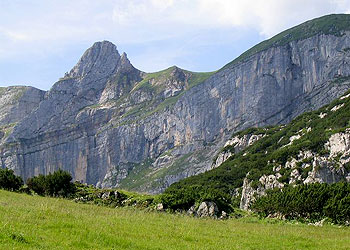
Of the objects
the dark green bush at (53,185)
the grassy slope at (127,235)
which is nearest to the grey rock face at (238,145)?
the dark green bush at (53,185)

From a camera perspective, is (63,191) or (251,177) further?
(251,177)

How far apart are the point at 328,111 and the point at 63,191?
4817 inches

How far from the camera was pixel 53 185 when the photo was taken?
1623 inches

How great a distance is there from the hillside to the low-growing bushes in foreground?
17880mm

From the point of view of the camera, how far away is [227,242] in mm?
16719

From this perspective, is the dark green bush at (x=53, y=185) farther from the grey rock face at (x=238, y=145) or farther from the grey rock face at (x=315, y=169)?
the grey rock face at (x=238, y=145)

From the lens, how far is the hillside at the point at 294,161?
85.0m

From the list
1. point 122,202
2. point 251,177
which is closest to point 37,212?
point 122,202

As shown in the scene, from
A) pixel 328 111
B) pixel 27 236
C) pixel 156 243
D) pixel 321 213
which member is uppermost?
pixel 328 111

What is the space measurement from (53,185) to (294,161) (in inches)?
2909

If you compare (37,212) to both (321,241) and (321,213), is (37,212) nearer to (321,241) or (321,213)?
(321,241)

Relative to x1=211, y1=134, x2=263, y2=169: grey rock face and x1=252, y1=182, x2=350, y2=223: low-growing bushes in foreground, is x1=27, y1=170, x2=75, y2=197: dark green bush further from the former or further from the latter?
x1=211, y1=134, x2=263, y2=169: grey rock face

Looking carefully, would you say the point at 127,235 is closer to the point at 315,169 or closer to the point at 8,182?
the point at 8,182

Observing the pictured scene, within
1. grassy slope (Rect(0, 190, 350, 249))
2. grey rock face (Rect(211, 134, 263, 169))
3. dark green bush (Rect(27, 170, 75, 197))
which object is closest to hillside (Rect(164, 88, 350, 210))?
grey rock face (Rect(211, 134, 263, 169))
